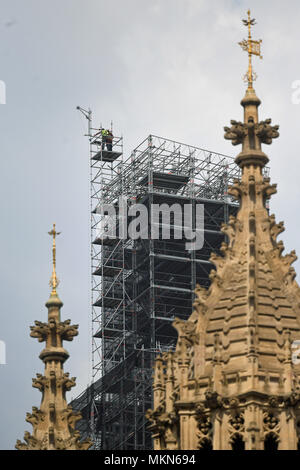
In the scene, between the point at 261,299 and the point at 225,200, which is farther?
the point at 225,200

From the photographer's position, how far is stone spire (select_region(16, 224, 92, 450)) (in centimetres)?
8581

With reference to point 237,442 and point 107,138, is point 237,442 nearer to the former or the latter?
point 237,442

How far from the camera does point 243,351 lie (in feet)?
265

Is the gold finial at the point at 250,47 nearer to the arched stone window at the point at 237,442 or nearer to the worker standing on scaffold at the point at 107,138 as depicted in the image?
the arched stone window at the point at 237,442

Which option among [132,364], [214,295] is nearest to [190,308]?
[132,364]

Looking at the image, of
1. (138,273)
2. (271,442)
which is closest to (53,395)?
(271,442)

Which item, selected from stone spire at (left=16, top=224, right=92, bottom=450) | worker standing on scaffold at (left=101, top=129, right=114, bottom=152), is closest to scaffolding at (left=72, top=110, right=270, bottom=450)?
worker standing on scaffold at (left=101, top=129, right=114, bottom=152)

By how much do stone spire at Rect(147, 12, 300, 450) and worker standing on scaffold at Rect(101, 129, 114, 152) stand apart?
66.3 m

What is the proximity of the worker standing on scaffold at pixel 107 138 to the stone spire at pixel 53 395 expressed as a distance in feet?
210

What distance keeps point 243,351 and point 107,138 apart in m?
75.4
